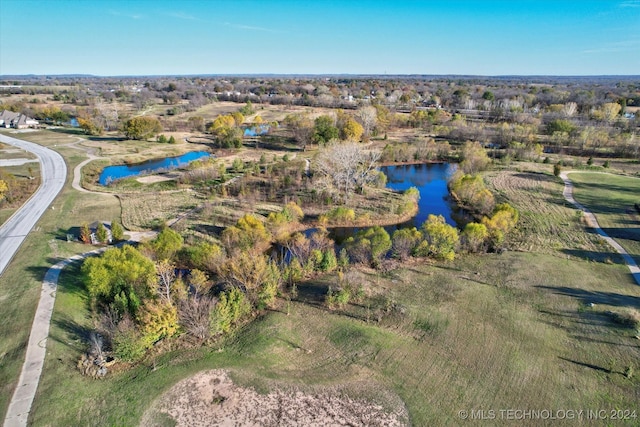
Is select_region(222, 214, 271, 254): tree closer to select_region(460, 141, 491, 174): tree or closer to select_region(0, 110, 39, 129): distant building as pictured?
select_region(460, 141, 491, 174): tree

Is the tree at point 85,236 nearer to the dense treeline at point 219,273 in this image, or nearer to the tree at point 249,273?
the dense treeline at point 219,273

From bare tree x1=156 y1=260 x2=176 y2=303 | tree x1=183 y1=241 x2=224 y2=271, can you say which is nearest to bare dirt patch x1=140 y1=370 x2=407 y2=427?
bare tree x1=156 y1=260 x2=176 y2=303

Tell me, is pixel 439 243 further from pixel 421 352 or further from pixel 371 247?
pixel 421 352

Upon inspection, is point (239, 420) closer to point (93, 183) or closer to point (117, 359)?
point (117, 359)

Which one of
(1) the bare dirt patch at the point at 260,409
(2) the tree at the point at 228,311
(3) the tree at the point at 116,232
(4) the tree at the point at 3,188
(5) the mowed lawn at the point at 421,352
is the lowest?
(1) the bare dirt patch at the point at 260,409

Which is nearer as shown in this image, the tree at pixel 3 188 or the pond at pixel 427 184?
the tree at pixel 3 188

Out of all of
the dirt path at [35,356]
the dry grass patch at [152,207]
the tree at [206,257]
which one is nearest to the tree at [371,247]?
the tree at [206,257]
